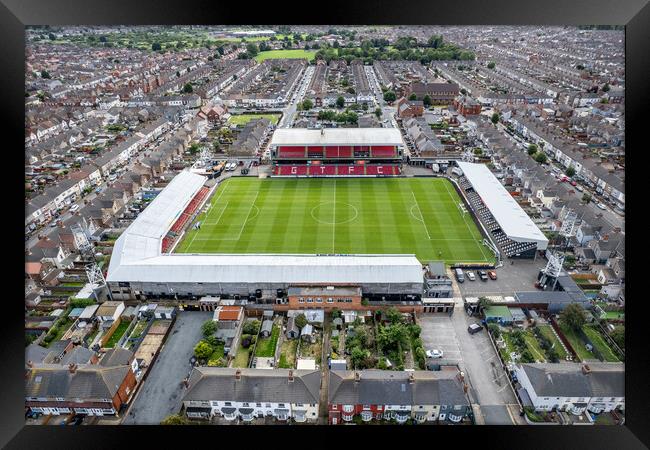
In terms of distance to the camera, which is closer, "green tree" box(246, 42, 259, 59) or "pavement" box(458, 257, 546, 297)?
"pavement" box(458, 257, 546, 297)

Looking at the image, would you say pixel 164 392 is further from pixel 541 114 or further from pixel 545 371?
pixel 541 114

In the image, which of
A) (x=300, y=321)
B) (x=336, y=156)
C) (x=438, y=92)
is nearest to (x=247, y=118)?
(x=336, y=156)

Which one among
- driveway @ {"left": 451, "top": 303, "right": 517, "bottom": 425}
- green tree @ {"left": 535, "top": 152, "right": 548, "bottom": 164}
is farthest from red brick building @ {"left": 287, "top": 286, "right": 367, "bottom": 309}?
green tree @ {"left": 535, "top": 152, "right": 548, "bottom": 164}

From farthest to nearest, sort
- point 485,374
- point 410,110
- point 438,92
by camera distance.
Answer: point 438,92 → point 410,110 → point 485,374

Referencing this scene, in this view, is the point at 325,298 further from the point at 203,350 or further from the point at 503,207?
the point at 503,207

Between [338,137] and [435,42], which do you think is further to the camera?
[435,42]

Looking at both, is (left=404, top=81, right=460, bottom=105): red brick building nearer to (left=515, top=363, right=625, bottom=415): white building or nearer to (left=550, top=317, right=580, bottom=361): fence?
(left=550, top=317, right=580, bottom=361): fence
